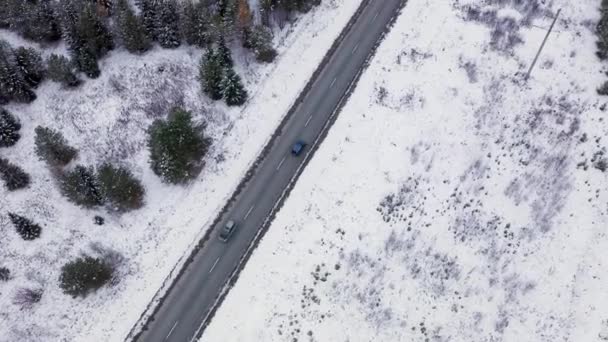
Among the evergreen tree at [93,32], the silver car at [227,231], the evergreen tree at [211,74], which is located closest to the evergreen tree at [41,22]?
the evergreen tree at [93,32]

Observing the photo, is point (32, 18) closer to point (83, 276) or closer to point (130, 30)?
point (130, 30)

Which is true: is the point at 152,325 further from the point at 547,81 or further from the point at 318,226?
the point at 547,81

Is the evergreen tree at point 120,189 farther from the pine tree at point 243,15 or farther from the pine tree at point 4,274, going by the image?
the pine tree at point 243,15

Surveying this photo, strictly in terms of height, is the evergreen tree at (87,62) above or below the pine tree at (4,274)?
above

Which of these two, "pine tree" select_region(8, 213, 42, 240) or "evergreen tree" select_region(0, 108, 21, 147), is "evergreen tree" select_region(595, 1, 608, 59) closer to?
→ "pine tree" select_region(8, 213, 42, 240)

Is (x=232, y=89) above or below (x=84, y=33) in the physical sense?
below

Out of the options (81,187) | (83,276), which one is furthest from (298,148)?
(83,276)
